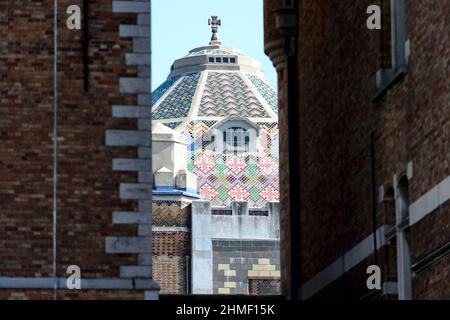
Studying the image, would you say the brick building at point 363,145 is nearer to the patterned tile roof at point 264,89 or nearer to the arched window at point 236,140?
the arched window at point 236,140

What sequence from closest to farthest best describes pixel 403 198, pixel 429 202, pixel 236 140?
pixel 429 202 < pixel 403 198 < pixel 236 140

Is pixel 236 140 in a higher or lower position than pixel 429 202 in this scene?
higher

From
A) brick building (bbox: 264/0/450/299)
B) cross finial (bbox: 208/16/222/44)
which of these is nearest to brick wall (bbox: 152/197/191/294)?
cross finial (bbox: 208/16/222/44)

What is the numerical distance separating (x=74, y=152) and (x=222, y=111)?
9266 cm

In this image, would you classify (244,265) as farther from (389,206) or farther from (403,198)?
(403,198)

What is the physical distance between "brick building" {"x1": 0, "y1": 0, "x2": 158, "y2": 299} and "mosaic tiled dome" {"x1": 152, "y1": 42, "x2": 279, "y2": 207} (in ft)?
265

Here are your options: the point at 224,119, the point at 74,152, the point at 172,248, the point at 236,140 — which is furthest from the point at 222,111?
the point at 74,152

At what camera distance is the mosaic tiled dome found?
11888 centimetres

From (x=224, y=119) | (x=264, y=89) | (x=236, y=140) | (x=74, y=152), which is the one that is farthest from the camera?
(x=264, y=89)

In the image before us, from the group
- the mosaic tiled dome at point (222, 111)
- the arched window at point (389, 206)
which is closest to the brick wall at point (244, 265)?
the mosaic tiled dome at point (222, 111)

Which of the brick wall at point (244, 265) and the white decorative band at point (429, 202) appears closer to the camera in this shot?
the white decorative band at point (429, 202)

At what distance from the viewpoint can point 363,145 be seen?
122ft

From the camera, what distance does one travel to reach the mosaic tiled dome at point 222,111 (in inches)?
4680

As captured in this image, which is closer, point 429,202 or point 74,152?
Answer: point 429,202
